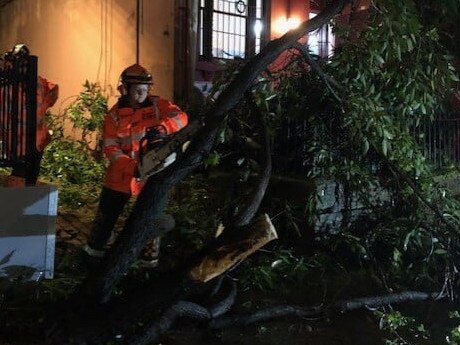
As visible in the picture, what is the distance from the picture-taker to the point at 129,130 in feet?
18.1

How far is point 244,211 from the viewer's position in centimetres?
471

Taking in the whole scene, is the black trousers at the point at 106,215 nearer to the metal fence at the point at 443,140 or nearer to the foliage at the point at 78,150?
the foliage at the point at 78,150

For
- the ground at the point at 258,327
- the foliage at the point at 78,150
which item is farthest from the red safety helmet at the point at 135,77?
the foliage at the point at 78,150

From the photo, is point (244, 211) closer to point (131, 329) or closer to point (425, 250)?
point (131, 329)

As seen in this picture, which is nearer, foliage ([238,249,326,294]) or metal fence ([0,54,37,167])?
→ metal fence ([0,54,37,167])

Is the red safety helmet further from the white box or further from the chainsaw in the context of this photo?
the white box

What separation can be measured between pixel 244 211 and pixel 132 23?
5.83m

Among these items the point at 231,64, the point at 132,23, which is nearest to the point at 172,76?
the point at 132,23

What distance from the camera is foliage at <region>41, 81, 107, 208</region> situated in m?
9.17

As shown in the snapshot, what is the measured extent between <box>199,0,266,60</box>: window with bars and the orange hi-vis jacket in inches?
194

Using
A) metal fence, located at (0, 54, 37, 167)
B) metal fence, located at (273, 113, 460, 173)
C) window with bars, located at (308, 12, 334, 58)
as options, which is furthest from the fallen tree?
window with bars, located at (308, 12, 334, 58)

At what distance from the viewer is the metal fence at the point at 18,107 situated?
17.5 feet

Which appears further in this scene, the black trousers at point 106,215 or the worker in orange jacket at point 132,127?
the black trousers at point 106,215

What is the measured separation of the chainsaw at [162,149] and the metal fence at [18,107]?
3.29 feet
